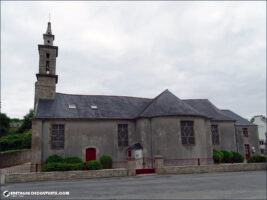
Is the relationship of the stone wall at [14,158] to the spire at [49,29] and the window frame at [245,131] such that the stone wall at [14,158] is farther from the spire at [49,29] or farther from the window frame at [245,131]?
the window frame at [245,131]

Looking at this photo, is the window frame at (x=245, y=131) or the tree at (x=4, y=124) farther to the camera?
the tree at (x=4, y=124)

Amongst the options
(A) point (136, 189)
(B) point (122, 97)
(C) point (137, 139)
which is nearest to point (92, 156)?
(C) point (137, 139)

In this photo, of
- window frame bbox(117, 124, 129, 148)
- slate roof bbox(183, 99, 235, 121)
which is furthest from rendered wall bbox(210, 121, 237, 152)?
window frame bbox(117, 124, 129, 148)

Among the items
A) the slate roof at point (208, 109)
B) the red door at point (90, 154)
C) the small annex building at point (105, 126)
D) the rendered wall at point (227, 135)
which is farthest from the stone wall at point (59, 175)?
the rendered wall at point (227, 135)

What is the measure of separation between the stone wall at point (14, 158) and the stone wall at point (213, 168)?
19.4 m

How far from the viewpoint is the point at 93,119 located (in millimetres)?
20516

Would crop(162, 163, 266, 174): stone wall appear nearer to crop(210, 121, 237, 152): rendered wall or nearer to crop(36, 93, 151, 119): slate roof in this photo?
crop(36, 93, 151, 119): slate roof

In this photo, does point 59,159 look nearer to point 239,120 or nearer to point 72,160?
point 72,160

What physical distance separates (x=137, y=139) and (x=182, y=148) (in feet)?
15.9

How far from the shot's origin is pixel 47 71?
22.8m

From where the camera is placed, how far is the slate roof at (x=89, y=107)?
20.1m

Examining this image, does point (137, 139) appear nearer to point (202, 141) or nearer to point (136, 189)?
point (202, 141)

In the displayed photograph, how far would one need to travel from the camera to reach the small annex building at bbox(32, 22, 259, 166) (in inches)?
746

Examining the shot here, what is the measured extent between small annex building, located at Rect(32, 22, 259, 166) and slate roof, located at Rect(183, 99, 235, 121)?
2.75 m
